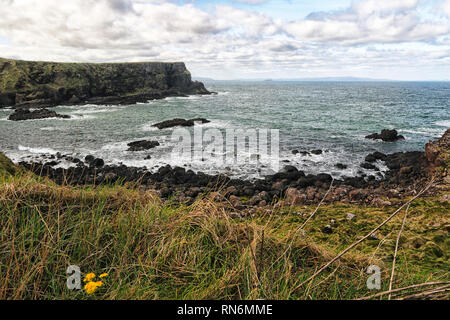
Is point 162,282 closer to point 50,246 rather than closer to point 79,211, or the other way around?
point 50,246

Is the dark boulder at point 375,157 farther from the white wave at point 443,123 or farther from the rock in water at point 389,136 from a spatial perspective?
the white wave at point 443,123

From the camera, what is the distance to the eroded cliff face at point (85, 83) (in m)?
52.2

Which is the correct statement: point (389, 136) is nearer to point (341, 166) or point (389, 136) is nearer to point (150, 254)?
point (341, 166)

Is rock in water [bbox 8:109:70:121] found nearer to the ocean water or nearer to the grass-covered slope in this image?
the ocean water

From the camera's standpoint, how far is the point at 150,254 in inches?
99.1

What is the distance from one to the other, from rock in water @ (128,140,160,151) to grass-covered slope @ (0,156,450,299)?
65.7 feet

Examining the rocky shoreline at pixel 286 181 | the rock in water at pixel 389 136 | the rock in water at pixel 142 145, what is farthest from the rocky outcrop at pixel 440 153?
the rock in water at pixel 142 145

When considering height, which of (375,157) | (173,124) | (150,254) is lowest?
(375,157)

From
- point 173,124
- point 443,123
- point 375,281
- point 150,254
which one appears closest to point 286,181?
point 375,281

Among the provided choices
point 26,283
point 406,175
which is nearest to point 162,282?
point 26,283

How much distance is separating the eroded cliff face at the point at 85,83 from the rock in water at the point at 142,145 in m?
39.3

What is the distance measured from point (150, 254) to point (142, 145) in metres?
21.8

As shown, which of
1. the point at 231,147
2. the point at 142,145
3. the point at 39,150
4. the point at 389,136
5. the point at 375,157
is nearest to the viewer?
the point at 375,157
